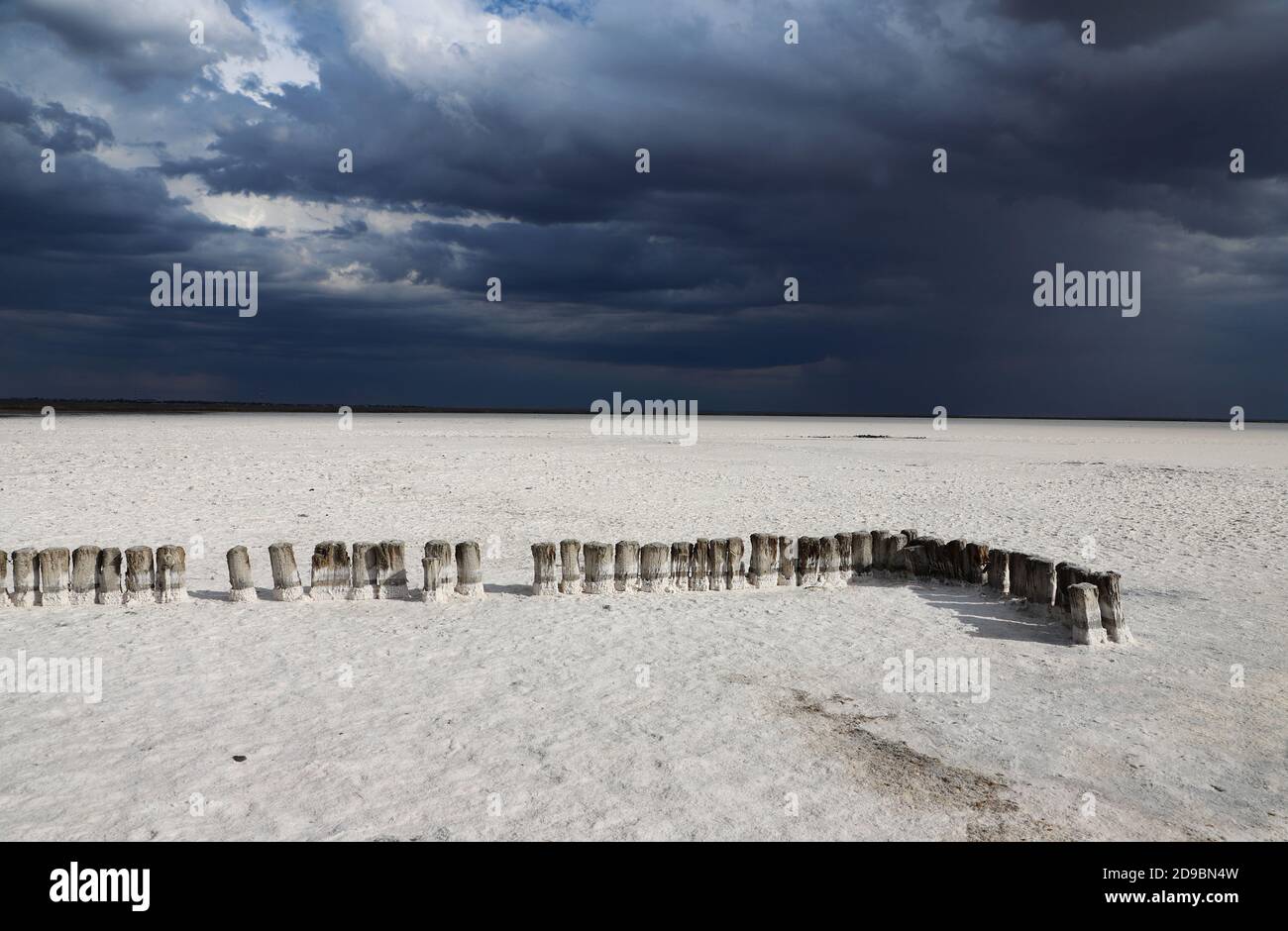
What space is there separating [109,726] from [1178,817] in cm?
618

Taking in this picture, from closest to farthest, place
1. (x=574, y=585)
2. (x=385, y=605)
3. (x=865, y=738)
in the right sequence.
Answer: (x=865, y=738) → (x=385, y=605) → (x=574, y=585)

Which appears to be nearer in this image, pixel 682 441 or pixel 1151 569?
pixel 1151 569

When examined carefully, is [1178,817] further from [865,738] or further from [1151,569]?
[1151,569]

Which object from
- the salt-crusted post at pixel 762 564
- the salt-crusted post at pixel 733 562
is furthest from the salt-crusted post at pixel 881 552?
the salt-crusted post at pixel 733 562

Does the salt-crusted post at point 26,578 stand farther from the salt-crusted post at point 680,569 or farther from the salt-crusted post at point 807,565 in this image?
the salt-crusted post at point 807,565

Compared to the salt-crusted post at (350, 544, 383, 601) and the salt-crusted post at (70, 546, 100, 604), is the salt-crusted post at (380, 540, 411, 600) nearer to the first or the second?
the salt-crusted post at (350, 544, 383, 601)

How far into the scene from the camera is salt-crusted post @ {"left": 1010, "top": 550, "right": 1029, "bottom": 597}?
8648mm

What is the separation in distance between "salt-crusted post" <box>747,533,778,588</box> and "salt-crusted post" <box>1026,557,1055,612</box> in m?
2.60

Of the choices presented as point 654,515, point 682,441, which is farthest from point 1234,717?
point 682,441

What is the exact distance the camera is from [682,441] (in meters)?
35.8

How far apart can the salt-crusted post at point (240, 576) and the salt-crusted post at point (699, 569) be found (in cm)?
448

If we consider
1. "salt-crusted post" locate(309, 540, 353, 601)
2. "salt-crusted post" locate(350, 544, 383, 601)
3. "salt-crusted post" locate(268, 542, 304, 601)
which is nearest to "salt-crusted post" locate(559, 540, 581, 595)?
Result: "salt-crusted post" locate(350, 544, 383, 601)

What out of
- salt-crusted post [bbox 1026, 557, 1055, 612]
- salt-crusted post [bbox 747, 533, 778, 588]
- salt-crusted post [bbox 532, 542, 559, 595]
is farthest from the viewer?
salt-crusted post [bbox 747, 533, 778, 588]
